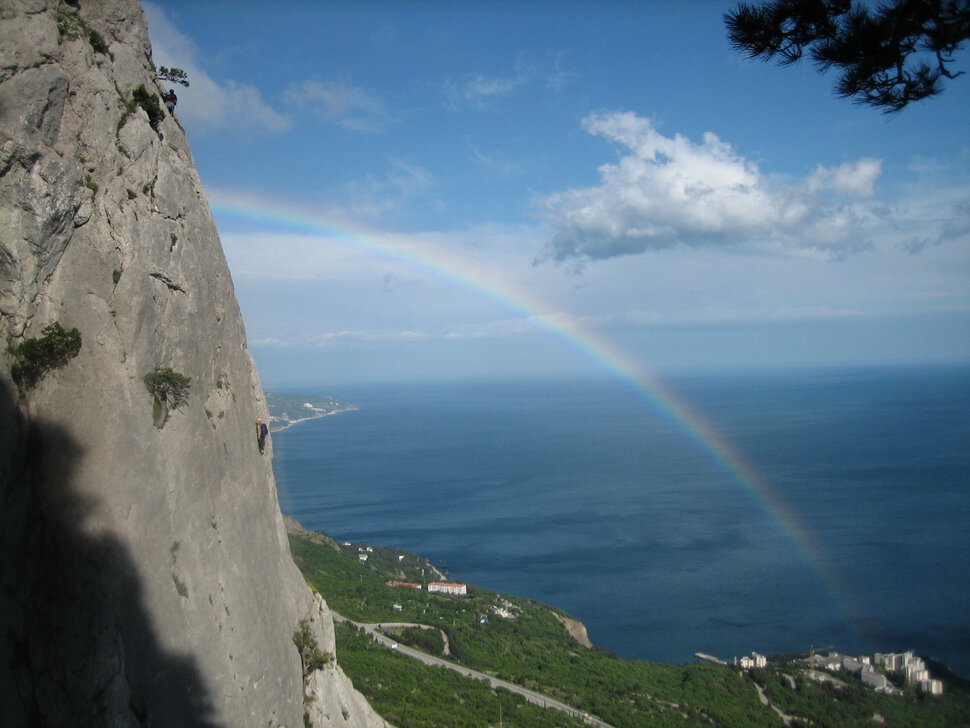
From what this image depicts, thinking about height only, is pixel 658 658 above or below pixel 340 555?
below

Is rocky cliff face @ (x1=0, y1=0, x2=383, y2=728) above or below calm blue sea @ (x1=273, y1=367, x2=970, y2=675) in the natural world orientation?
above

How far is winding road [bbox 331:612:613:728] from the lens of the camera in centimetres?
2366

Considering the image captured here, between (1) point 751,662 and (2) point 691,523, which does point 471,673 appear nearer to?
(1) point 751,662

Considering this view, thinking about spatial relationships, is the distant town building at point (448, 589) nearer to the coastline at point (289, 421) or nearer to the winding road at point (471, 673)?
the winding road at point (471, 673)

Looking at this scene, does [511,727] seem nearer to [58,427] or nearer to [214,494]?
[214,494]

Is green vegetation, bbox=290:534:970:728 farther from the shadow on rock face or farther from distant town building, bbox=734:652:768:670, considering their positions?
the shadow on rock face

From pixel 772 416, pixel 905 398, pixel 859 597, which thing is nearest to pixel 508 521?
pixel 859 597

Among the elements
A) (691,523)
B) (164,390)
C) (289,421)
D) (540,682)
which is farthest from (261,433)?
(289,421)

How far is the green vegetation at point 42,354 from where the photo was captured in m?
6.84

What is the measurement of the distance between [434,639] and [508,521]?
39407 millimetres

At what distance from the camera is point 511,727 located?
20250 millimetres

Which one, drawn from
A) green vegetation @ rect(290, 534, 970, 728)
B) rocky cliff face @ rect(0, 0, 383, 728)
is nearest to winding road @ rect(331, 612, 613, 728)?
green vegetation @ rect(290, 534, 970, 728)

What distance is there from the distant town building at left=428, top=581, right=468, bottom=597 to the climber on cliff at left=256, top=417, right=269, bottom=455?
30.9m

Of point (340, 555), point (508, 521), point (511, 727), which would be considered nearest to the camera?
point (511, 727)
